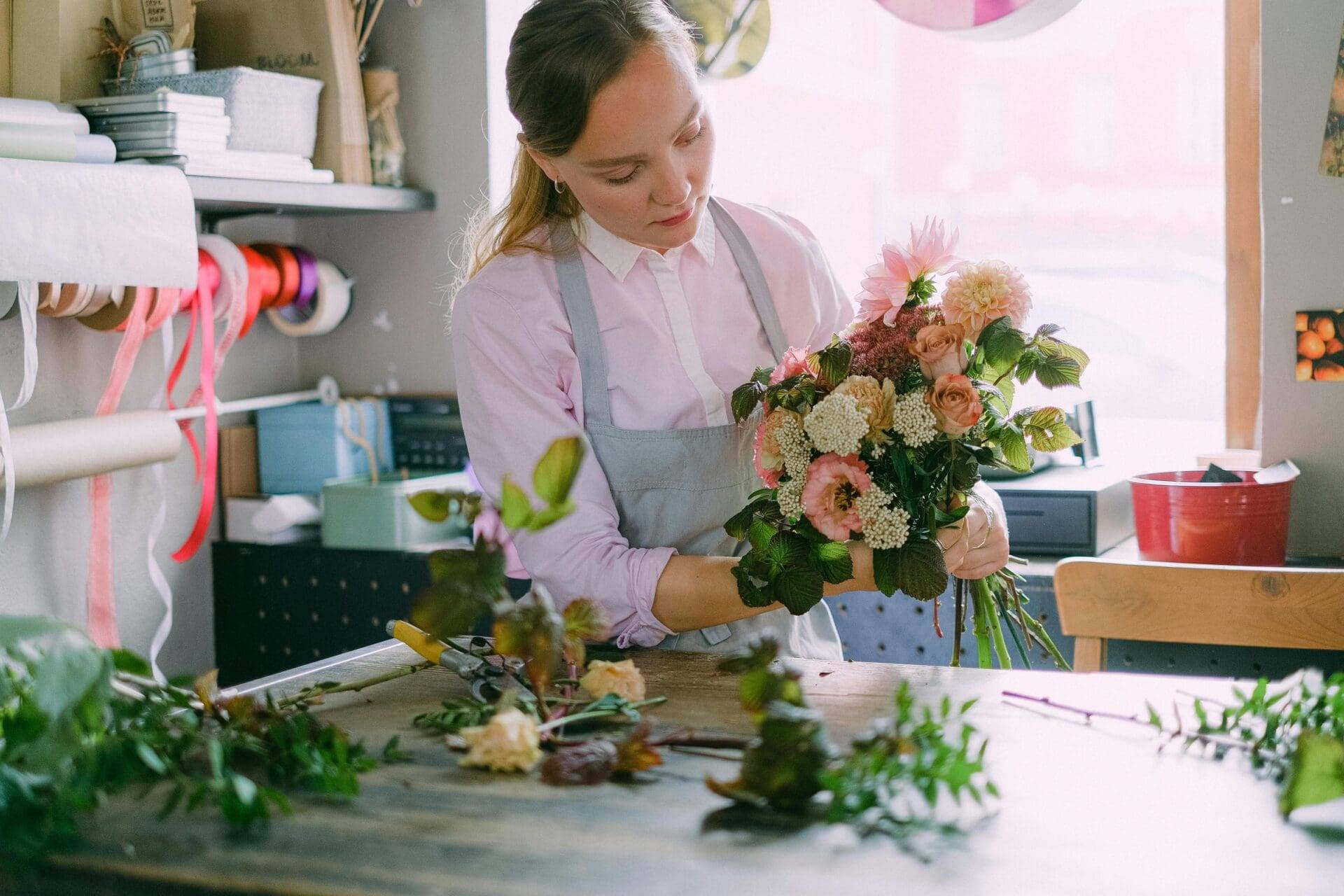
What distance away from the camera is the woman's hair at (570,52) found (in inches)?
53.2

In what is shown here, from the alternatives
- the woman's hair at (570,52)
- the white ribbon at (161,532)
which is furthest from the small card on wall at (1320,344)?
the white ribbon at (161,532)

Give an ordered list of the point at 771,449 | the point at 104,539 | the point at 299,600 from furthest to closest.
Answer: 1. the point at 299,600
2. the point at 104,539
3. the point at 771,449

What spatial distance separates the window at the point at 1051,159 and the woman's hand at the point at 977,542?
3.86 ft

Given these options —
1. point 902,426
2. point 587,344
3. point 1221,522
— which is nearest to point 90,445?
point 587,344

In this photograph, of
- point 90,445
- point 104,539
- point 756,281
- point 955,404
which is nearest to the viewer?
point 955,404

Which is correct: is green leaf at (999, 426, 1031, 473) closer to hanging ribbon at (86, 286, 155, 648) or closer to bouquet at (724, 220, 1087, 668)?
bouquet at (724, 220, 1087, 668)

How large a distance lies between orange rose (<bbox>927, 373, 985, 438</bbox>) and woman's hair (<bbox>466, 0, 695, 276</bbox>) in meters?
0.46

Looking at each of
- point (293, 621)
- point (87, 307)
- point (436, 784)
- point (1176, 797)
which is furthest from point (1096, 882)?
point (293, 621)

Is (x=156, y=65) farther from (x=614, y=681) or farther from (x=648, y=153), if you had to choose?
(x=614, y=681)

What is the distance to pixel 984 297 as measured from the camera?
1235 millimetres

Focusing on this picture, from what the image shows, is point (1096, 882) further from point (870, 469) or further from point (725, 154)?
point (725, 154)

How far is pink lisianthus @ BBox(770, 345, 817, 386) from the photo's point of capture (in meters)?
1.34

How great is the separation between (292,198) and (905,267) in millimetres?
1412

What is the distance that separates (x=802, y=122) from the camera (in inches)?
114
